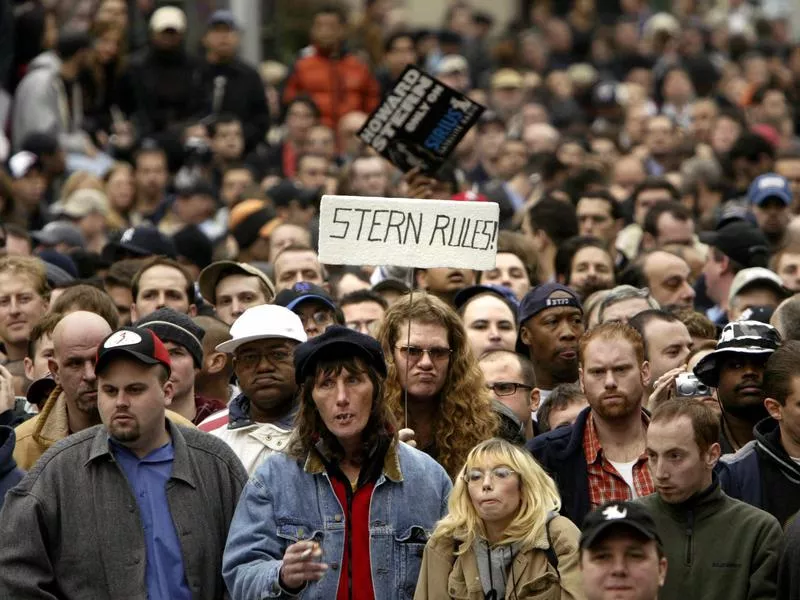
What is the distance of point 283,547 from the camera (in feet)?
26.2

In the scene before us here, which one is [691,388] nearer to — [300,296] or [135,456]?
[300,296]

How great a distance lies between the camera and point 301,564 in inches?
297

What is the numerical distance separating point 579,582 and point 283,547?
46.0 inches

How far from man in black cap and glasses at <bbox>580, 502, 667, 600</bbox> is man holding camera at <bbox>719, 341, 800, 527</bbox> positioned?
1.47m

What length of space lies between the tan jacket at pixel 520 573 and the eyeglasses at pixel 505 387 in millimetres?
2206

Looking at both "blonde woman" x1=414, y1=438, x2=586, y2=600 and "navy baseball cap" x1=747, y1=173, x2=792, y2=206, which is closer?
"blonde woman" x1=414, y1=438, x2=586, y2=600

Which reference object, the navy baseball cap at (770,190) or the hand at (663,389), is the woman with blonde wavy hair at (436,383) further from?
the navy baseball cap at (770,190)

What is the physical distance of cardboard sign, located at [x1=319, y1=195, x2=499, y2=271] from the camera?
904cm

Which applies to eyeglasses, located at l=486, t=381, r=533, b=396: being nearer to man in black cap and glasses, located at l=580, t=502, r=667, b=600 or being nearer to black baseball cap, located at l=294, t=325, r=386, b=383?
black baseball cap, located at l=294, t=325, r=386, b=383

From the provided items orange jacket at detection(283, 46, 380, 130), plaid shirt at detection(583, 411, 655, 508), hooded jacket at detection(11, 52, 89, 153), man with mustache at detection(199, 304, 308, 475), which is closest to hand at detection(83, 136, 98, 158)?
hooded jacket at detection(11, 52, 89, 153)

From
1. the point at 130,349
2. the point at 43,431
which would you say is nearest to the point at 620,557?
the point at 130,349

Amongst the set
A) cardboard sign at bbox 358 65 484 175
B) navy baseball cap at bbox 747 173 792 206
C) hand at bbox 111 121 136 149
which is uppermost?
hand at bbox 111 121 136 149

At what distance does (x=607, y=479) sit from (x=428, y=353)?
3.27ft

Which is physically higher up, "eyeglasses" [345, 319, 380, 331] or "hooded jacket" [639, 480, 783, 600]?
"eyeglasses" [345, 319, 380, 331]
